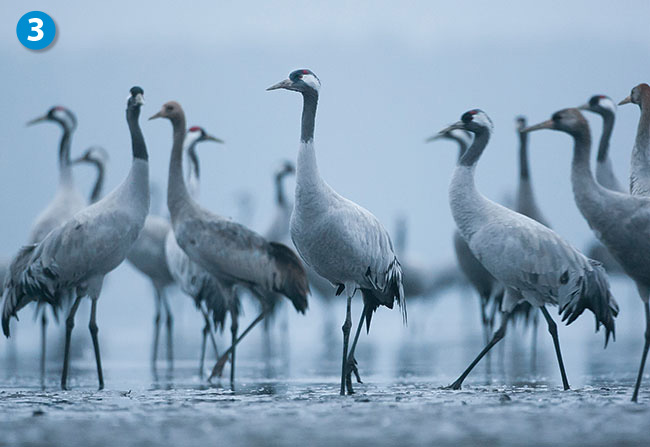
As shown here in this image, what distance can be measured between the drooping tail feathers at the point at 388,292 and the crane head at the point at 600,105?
211 centimetres

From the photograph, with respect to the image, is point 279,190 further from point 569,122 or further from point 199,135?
point 569,122

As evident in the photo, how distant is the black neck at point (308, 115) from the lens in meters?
7.68

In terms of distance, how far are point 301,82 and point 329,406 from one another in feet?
9.37

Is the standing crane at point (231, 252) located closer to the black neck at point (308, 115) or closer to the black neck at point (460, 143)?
the black neck at point (308, 115)

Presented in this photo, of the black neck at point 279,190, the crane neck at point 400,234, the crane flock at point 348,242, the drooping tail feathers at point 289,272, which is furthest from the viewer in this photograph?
the crane neck at point 400,234

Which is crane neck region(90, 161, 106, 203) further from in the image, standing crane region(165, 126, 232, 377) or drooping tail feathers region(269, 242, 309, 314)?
drooping tail feathers region(269, 242, 309, 314)

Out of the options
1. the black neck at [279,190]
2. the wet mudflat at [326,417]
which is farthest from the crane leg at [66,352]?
the black neck at [279,190]

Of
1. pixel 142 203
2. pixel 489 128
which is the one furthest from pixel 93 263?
pixel 489 128

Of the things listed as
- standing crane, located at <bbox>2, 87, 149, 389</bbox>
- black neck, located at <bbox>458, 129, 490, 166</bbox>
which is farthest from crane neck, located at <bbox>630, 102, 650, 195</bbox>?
standing crane, located at <bbox>2, 87, 149, 389</bbox>

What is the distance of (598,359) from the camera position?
11.5 meters

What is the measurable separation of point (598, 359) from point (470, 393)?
4.96 meters

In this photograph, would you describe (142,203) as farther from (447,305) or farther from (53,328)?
(447,305)

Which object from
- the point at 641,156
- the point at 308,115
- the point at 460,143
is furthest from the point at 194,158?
the point at 641,156

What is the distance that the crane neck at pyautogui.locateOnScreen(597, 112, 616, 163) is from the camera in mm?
8539
